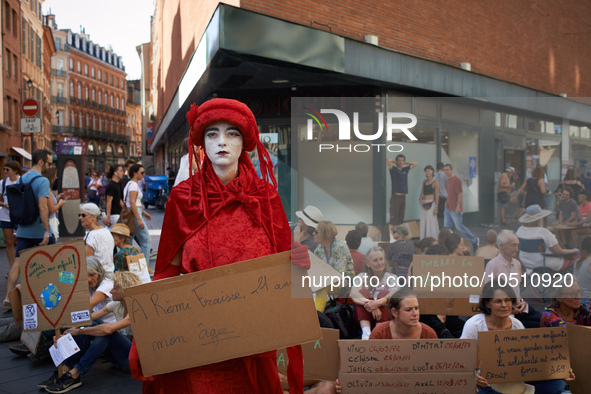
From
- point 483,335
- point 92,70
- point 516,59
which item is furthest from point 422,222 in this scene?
point 92,70

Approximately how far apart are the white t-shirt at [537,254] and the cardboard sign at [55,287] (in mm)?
4588

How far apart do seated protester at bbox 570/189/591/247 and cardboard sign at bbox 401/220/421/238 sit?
1885 mm

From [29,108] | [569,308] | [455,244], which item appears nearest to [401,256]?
[455,244]

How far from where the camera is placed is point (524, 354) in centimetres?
348

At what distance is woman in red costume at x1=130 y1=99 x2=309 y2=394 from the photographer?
2250 mm

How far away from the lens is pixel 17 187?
6535 mm

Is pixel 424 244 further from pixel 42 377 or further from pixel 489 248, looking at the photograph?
pixel 42 377

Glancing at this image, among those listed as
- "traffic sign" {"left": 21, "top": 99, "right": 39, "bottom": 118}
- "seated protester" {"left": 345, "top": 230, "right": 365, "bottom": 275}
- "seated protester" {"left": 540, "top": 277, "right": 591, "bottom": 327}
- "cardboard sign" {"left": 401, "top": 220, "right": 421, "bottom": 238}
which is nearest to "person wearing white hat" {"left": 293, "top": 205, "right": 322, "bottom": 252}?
"seated protester" {"left": 345, "top": 230, "right": 365, "bottom": 275}

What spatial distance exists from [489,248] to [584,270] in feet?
3.18

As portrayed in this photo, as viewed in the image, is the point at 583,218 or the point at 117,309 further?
the point at 583,218

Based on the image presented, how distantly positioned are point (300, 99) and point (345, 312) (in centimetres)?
825

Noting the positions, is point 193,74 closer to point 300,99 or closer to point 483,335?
point 300,99

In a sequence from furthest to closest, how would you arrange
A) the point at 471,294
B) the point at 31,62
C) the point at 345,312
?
the point at 31,62 < the point at 345,312 < the point at 471,294

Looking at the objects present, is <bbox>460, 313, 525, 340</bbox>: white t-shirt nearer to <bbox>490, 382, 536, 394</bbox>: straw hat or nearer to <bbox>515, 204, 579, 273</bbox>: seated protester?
<bbox>490, 382, 536, 394</bbox>: straw hat
